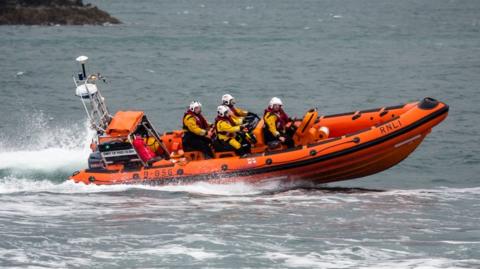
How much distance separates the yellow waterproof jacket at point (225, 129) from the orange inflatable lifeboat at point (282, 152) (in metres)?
0.33

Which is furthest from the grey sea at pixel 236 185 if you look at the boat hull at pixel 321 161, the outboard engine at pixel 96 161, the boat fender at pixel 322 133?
the boat fender at pixel 322 133

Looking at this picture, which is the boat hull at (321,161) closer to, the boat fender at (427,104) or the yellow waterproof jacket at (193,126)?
the boat fender at (427,104)

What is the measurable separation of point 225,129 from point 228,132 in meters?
0.08

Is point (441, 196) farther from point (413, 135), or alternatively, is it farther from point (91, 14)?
point (91, 14)

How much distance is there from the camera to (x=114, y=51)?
45.0m

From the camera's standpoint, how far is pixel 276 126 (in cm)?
1580

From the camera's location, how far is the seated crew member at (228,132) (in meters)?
15.6

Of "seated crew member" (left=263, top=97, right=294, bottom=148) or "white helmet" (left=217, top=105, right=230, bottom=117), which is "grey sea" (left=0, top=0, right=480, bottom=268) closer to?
"seated crew member" (left=263, top=97, right=294, bottom=148)

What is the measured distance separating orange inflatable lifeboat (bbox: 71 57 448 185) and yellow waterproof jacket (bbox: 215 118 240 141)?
12.9 inches

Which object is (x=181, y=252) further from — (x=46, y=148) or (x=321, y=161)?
(x=46, y=148)

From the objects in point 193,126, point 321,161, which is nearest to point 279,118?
point 321,161

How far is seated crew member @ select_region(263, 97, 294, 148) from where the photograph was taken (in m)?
15.7

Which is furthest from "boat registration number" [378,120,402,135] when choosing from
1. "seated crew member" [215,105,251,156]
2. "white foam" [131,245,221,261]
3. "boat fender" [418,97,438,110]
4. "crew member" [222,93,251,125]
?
"white foam" [131,245,221,261]

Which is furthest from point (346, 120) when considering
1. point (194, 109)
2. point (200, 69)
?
point (200, 69)
